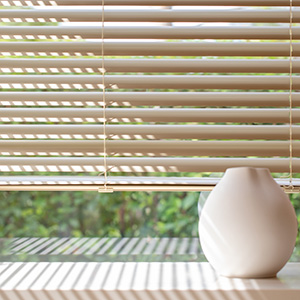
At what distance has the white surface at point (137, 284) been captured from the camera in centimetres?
94

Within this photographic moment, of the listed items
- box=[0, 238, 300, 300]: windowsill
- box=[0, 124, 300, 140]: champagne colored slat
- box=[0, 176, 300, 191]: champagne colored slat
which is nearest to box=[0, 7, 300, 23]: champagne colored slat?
box=[0, 124, 300, 140]: champagne colored slat

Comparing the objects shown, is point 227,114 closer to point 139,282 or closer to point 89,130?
point 89,130

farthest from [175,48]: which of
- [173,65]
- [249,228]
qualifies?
[249,228]

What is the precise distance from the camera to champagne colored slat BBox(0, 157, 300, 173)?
1.21m

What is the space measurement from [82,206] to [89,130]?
1121 millimetres

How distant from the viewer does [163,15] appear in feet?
4.09

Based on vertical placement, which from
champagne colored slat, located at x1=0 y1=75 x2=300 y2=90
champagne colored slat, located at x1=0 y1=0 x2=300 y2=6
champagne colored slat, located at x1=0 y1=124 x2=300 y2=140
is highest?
champagne colored slat, located at x1=0 y1=0 x2=300 y2=6

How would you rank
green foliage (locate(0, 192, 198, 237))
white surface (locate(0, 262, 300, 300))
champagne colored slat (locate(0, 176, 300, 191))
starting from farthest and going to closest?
1. green foliage (locate(0, 192, 198, 237))
2. champagne colored slat (locate(0, 176, 300, 191))
3. white surface (locate(0, 262, 300, 300))

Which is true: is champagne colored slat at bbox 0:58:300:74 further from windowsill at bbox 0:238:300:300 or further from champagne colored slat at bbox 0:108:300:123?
windowsill at bbox 0:238:300:300

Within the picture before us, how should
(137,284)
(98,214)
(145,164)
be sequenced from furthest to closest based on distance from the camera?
(98,214), (145,164), (137,284)

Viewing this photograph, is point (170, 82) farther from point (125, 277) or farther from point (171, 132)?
point (125, 277)

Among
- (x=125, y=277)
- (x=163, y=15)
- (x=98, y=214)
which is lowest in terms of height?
(x=98, y=214)

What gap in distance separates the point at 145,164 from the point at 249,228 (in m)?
0.32

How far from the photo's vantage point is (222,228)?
100cm
